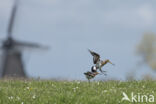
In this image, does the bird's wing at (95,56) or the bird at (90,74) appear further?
the bird at (90,74)

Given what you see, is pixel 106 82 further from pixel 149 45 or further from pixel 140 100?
pixel 149 45

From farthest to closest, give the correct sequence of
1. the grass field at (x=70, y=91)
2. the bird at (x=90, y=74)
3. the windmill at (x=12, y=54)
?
the windmill at (x=12, y=54) < the bird at (x=90, y=74) < the grass field at (x=70, y=91)

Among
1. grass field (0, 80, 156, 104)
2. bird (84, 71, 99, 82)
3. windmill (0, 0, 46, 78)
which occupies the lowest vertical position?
grass field (0, 80, 156, 104)

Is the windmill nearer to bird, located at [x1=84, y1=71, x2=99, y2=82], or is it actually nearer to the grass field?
the grass field

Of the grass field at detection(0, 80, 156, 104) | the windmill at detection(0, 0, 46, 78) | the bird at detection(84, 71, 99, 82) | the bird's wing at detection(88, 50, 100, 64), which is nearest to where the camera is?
the grass field at detection(0, 80, 156, 104)

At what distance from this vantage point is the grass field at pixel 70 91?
14.5 m

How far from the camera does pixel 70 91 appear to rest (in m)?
15.8

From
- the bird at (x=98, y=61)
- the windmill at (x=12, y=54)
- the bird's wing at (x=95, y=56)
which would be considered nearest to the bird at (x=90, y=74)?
the bird at (x=98, y=61)

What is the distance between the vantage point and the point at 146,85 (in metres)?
17.7

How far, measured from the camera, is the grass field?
47.5 feet

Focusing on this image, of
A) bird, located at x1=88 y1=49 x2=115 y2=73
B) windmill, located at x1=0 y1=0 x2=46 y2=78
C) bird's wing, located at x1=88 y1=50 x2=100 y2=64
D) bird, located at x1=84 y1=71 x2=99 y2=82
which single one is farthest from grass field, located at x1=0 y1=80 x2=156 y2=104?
windmill, located at x1=0 y1=0 x2=46 y2=78

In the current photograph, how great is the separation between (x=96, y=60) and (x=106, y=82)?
2.48 metres

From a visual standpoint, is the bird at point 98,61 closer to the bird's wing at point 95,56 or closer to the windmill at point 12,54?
the bird's wing at point 95,56

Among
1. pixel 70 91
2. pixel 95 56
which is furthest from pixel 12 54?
pixel 95 56
